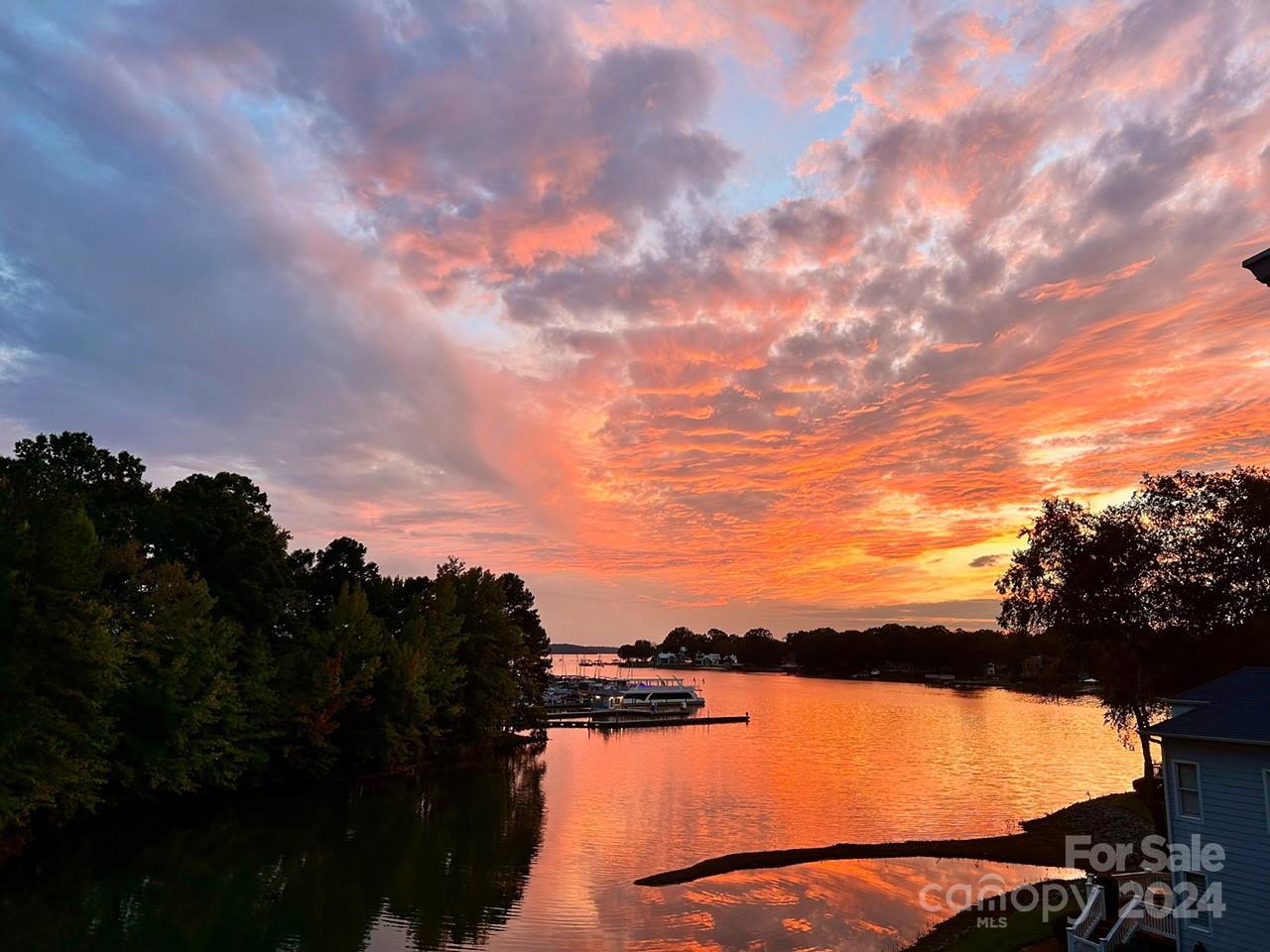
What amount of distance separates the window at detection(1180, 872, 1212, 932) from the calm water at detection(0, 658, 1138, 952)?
1303cm

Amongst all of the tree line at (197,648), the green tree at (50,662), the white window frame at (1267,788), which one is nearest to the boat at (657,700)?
the tree line at (197,648)

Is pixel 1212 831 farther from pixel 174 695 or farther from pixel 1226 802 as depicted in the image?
pixel 174 695

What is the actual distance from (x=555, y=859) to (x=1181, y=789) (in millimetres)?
33666

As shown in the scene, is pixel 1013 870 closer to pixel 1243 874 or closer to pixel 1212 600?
pixel 1212 600

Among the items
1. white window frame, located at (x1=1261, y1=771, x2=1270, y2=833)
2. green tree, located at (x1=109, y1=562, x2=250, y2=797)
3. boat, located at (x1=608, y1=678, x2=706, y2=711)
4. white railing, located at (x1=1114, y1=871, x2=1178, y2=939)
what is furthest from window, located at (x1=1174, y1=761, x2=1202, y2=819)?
boat, located at (x1=608, y1=678, x2=706, y2=711)

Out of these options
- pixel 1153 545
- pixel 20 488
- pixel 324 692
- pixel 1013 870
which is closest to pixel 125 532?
pixel 20 488

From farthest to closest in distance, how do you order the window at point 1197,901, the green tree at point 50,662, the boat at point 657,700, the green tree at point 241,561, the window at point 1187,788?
the boat at point 657,700, the green tree at point 241,561, the green tree at point 50,662, the window at point 1187,788, the window at point 1197,901

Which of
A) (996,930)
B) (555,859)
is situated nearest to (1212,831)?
(996,930)

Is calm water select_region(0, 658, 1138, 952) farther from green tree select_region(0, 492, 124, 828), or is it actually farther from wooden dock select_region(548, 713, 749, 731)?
wooden dock select_region(548, 713, 749, 731)

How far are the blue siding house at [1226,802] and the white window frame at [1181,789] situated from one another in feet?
0.09

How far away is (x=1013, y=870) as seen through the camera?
43719 millimetres

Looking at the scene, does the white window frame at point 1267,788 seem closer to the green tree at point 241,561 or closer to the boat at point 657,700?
the green tree at point 241,561

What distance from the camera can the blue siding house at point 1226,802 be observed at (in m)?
22.5

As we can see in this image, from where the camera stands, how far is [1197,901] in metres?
23.7
